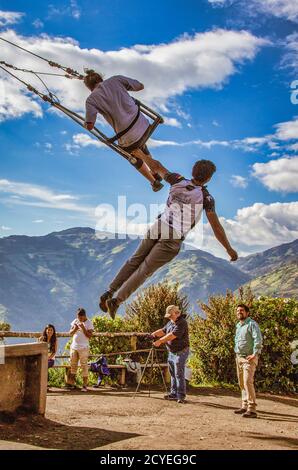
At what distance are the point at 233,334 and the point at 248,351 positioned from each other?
206 inches

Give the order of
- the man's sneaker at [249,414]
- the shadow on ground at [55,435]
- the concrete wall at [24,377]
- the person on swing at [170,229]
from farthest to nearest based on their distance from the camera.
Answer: the man's sneaker at [249,414] < the concrete wall at [24,377] < the shadow on ground at [55,435] < the person on swing at [170,229]

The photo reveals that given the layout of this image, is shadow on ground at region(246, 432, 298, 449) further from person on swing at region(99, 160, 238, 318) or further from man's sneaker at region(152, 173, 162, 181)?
man's sneaker at region(152, 173, 162, 181)

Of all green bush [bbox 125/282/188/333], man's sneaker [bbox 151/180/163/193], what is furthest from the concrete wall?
green bush [bbox 125/282/188/333]

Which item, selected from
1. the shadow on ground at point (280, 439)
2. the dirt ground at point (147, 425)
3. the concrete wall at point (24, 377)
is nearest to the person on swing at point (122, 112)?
the dirt ground at point (147, 425)

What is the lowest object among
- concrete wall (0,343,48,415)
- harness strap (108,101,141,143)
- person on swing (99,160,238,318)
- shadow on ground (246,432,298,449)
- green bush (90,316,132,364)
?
shadow on ground (246,432,298,449)

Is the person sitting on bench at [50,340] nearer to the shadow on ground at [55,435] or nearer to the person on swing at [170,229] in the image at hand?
the shadow on ground at [55,435]

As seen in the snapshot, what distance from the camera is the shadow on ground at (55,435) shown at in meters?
7.82

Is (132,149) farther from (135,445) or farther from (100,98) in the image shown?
(135,445)

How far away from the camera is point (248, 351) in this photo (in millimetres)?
11203

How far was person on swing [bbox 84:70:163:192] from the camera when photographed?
18.5 feet

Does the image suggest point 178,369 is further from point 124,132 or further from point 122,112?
point 122,112

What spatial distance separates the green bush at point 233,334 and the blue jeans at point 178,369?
3.49 metres

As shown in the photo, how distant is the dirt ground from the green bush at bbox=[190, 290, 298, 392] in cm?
154

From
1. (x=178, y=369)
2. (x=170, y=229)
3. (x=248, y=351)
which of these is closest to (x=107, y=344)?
(x=178, y=369)
